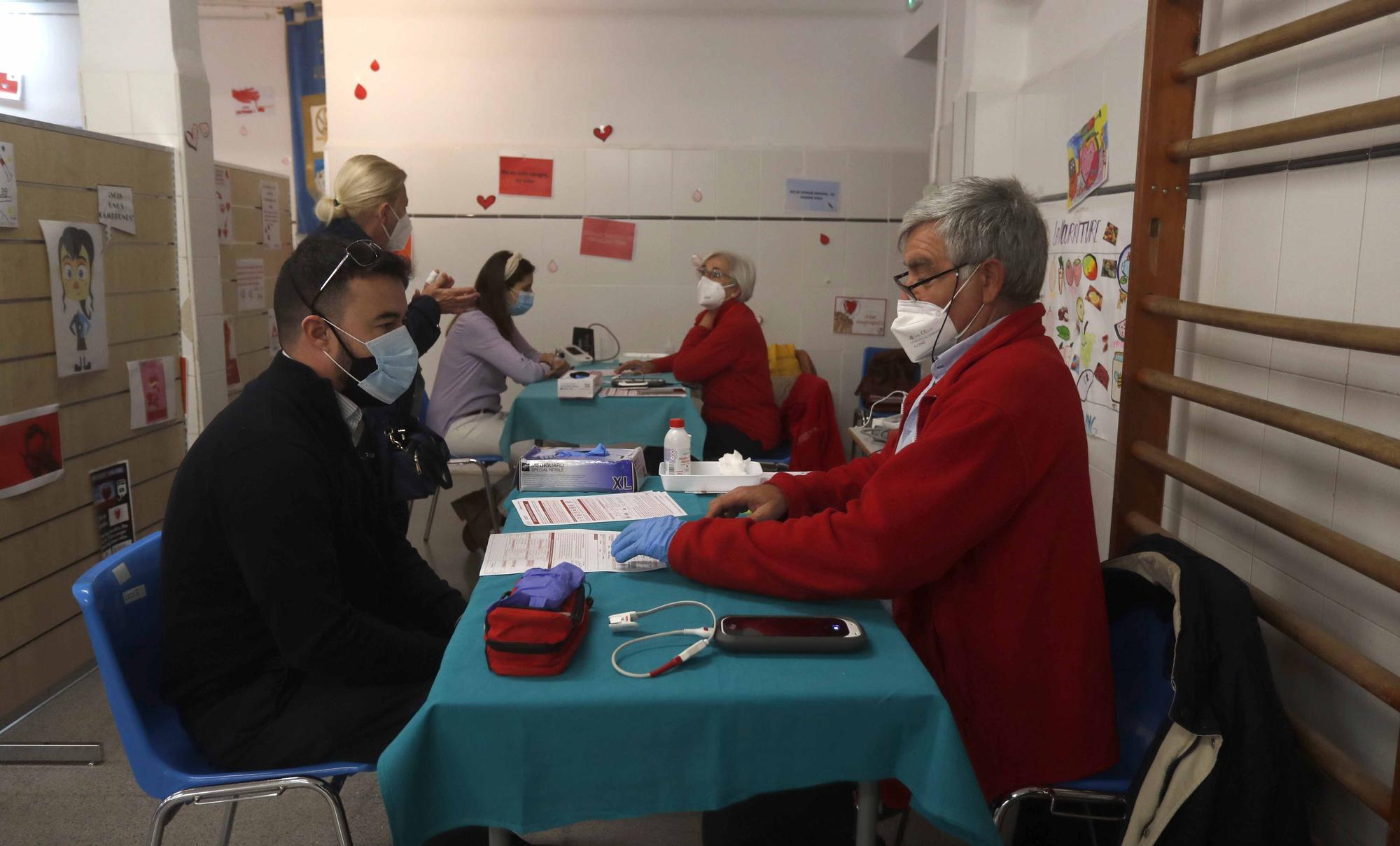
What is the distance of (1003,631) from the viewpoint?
146 cm

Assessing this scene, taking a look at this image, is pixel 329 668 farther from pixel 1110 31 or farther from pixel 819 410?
pixel 819 410

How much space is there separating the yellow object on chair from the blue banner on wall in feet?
9.96

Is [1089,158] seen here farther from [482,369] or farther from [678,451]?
[482,369]

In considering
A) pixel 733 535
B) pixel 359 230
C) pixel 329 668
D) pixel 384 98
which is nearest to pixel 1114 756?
pixel 733 535

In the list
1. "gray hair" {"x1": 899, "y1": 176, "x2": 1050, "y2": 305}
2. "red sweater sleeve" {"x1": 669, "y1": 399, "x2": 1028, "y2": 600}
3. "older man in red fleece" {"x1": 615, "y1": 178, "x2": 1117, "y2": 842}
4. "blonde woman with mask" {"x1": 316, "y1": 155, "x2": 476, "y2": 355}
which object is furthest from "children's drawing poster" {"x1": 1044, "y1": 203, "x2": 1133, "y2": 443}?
"blonde woman with mask" {"x1": 316, "y1": 155, "x2": 476, "y2": 355}

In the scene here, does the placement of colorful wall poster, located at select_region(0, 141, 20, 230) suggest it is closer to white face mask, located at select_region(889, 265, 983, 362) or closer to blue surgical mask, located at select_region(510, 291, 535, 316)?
blue surgical mask, located at select_region(510, 291, 535, 316)

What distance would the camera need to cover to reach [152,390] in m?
3.32

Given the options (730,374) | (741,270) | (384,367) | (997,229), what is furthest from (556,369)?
(997,229)

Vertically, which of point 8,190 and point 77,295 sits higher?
point 8,190

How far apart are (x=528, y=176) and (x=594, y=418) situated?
96.2 inches

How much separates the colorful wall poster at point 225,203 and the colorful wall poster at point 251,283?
0.46 ft

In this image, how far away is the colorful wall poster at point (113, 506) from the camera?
305cm

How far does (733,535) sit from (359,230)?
2.05 m

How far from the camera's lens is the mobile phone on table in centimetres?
129
